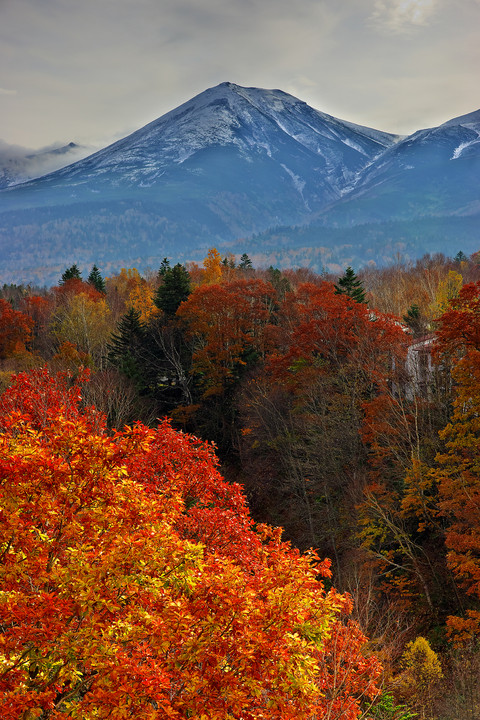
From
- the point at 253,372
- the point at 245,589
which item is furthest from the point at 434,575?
the point at 253,372

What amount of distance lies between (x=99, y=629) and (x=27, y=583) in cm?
181

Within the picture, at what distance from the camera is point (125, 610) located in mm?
6254

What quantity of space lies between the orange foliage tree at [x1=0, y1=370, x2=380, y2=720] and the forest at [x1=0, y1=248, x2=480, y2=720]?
0.11ft

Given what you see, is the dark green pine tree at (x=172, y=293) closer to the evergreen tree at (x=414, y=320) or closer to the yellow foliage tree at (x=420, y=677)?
the evergreen tree at (x=414, y=320)

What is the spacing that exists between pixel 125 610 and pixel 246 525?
449 cm

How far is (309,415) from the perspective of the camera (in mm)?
24312

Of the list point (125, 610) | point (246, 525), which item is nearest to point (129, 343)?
point (246, 525)

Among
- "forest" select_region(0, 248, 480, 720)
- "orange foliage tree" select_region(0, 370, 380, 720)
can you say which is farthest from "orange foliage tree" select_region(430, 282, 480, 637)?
"orange foliage tree" select_region(0, 370, 380, 720)

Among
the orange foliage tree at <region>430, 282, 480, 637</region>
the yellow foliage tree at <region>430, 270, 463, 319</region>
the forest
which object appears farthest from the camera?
the yellow foliage tree at <region>430, 270, 463, 319</region>

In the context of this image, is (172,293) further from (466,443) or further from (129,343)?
(466,443)

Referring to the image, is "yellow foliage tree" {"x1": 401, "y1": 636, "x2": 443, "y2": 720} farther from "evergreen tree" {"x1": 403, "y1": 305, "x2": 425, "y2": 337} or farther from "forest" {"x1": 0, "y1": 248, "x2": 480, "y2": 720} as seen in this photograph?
"evergreen tree" {"x1": 403, "y1": 305, "x2": 425, "y2": 337}

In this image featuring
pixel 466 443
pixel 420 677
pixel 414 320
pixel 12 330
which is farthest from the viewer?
pixel 12 330

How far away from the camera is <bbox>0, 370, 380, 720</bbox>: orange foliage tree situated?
17.6 feet

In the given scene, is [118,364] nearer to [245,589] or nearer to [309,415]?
[309,415]
